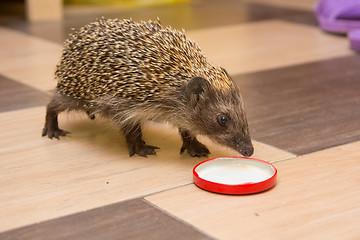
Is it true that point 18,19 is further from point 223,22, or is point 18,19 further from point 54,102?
point 54,102

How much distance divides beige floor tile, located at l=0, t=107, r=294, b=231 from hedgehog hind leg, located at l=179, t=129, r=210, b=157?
0.04 meters

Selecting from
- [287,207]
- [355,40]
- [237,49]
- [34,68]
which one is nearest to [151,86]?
[287,207]

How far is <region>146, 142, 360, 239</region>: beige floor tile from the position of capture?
2.54 m

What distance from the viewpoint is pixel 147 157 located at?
3.41 meters

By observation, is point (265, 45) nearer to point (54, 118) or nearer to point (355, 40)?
point (355, 40)

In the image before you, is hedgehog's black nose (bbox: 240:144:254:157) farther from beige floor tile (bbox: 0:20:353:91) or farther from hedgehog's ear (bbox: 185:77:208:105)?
beige floor tile (bbox: 0:20:353:91)

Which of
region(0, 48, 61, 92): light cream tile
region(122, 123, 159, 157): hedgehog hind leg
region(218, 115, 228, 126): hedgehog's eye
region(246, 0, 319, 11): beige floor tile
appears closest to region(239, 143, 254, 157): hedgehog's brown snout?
region(218, 115, 228, 126): hedgehog's eye

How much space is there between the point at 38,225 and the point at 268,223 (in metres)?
0.96

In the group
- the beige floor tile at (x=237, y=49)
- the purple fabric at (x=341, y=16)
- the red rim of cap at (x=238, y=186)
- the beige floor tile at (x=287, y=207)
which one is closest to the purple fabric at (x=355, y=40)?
the beige floor tile at (x=237, y=49)

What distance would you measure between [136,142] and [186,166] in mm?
335

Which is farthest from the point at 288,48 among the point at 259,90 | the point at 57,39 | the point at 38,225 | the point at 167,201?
the point at 38,225

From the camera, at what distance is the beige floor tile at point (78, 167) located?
9.32 feet

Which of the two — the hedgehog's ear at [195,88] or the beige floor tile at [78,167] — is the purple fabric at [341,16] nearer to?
the beige floor tile at [78,167]

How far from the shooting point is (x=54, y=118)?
12.2 ft
